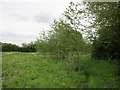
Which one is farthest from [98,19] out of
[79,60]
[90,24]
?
[79,60]

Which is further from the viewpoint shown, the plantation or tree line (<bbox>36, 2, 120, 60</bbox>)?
tree line (<bbox>36, 2, 120, 60</bbox>)

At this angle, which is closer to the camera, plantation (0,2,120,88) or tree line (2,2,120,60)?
plantation (0,2,120,88)

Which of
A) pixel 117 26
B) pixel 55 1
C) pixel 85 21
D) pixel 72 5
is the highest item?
pixel 55 1

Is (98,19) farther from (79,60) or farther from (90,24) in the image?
(79,60)

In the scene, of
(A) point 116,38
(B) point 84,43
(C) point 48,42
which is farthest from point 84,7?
(C) point 48,42

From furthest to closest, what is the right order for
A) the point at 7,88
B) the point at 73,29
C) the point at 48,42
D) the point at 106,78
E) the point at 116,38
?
the point at 48,42
the point at 73,29
the point at 116,38
the point at 106,78
the point at 7,88

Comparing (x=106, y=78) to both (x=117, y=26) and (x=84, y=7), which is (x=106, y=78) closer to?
(x=117, y=26)

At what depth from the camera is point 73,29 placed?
7.12m

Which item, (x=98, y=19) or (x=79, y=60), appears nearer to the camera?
(x=98, y=19)

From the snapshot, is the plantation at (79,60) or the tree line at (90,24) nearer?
the plantation at (79,60)

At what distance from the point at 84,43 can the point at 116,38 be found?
6.29 ft

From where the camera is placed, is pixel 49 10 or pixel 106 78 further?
pixel 49 10

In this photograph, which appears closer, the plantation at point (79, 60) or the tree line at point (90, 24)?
the plantation at point (79, 60)

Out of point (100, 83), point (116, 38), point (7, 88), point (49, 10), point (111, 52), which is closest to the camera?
point (7, 88)
